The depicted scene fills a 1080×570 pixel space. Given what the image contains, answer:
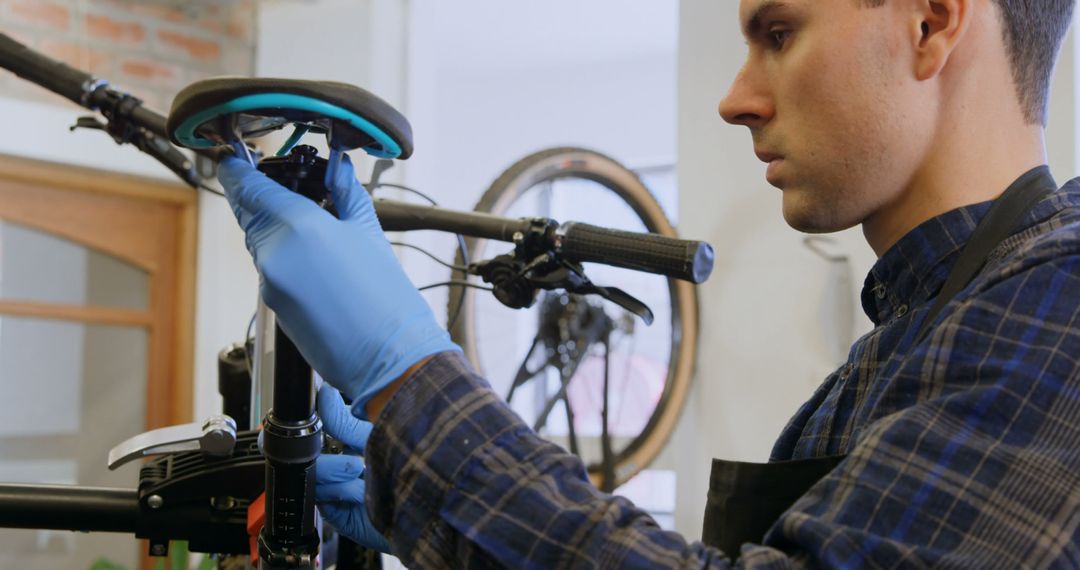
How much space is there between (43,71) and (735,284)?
1.60 m

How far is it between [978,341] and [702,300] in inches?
77.5

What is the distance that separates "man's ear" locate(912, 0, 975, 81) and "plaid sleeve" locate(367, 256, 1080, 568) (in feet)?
0.59

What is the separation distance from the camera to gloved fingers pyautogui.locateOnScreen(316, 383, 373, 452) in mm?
851

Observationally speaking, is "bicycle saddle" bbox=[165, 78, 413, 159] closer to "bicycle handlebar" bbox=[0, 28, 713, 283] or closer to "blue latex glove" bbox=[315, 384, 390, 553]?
"bicycle handlebar" bbox=[0, 28, 713, 283]

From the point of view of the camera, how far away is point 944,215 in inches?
27.2

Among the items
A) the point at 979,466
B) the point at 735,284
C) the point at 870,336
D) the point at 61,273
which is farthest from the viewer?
the point at 61,273

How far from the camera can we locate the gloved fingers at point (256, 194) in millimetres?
620

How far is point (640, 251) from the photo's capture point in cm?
87

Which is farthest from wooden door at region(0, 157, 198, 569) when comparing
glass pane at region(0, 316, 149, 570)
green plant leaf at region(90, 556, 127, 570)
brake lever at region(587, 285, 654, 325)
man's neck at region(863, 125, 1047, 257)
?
man's neck at region(863, 125, 1047, 257)

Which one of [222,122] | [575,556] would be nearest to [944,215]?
[575,556]

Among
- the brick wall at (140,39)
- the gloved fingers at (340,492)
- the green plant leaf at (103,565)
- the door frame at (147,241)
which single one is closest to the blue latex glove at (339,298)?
the gloved fingers at (340,492)

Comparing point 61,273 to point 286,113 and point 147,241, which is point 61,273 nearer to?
point 147,241

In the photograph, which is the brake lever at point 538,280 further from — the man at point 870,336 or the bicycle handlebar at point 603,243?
the man at point 870,336

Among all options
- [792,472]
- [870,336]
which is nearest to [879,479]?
[792,472]
